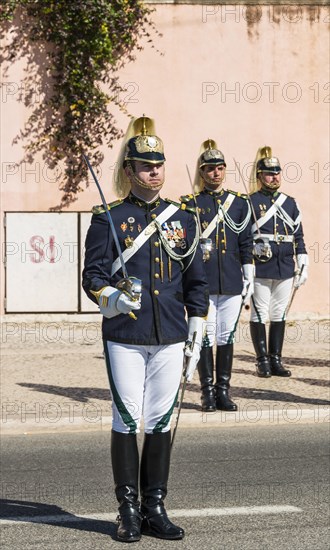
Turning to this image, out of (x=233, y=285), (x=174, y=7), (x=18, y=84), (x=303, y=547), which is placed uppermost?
(x=174, y=7)

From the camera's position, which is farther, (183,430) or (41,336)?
(41,336)

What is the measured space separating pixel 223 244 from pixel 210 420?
158 cm

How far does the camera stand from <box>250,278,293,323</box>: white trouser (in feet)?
42.0

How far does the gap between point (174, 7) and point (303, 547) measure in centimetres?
1221

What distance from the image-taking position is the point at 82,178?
57.3 ft

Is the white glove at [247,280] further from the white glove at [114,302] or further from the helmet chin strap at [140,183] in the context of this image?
the white glove at [114,302]

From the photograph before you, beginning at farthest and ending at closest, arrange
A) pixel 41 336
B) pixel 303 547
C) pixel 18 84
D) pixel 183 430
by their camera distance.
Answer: pixel 18 84 < pixel 41 336 < pixel 183 430 < pixel 303 547

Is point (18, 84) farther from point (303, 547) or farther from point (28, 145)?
point (303, 547)

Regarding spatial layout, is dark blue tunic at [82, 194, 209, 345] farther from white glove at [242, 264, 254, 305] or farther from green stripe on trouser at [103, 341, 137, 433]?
white glove at [242, 264, 254, 305]

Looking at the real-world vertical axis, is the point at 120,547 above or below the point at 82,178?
below

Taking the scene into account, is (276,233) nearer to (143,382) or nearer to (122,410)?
(143,382)

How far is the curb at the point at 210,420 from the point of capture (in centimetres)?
1038

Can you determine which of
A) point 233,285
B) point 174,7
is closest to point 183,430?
point 233,285

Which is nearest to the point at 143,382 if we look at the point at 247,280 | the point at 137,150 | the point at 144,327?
the point at 144,327
